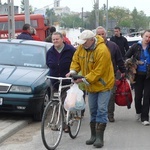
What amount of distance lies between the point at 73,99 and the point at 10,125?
1.75 metres

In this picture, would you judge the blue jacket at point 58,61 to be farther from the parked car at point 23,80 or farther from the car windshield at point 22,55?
the car windshield at point 22,55

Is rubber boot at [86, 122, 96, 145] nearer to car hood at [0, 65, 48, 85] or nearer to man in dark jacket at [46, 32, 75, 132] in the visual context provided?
man in dark jacket at [46, 32, 75, 132]

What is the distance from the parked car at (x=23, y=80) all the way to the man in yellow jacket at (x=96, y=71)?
173 cm

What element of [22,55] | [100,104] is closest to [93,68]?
[100,104]

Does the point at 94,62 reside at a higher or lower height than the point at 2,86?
higher

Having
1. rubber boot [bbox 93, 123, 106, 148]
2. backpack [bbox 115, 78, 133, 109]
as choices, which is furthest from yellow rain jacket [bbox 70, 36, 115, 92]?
backpack [bbox 115, 78, 133, 109]

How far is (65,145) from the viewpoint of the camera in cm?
702

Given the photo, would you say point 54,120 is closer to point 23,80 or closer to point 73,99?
point 73,99

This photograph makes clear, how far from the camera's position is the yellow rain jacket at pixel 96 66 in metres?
6.54

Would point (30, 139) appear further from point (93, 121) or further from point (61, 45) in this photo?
point (61, 45)

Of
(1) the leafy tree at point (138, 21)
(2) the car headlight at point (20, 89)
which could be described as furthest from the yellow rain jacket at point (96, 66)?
(1) the leafy tree at point (138, 21)

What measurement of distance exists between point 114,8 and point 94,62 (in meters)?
112

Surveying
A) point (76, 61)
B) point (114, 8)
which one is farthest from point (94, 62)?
point (114, 8)

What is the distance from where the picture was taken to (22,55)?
9.66m
